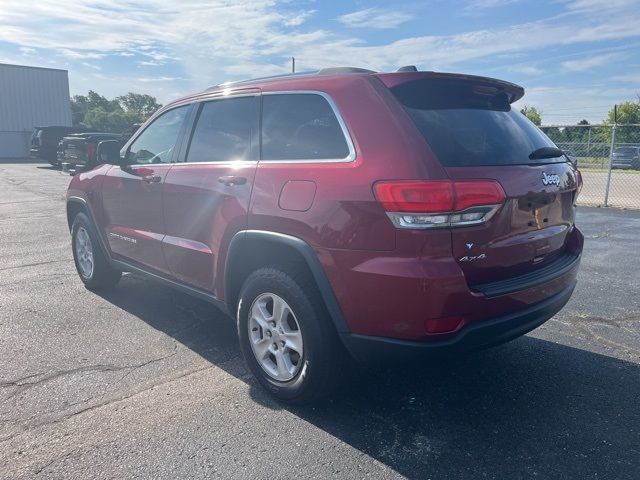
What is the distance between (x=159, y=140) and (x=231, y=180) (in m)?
1.38

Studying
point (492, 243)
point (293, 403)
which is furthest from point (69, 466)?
point (492, 243)

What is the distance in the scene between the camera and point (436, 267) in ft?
7.85

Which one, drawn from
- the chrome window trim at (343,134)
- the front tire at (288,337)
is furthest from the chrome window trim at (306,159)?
the front tire at (288,337)

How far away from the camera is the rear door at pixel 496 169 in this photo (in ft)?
8.26

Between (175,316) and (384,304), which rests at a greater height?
(384,304)

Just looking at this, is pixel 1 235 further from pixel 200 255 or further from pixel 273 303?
pixel 273 303

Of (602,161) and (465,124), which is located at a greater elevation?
(465,124)

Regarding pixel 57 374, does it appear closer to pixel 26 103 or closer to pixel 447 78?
pixel 447 78

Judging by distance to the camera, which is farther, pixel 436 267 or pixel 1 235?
pixel 1 235

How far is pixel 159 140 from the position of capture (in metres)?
4.32

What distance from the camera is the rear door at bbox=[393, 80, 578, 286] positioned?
8.26ft

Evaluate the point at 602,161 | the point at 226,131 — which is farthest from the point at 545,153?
the point at 602,161

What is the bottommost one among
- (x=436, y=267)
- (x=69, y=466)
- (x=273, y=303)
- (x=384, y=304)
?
(x=69, y=466)

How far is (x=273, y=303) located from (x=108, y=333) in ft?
6.06
